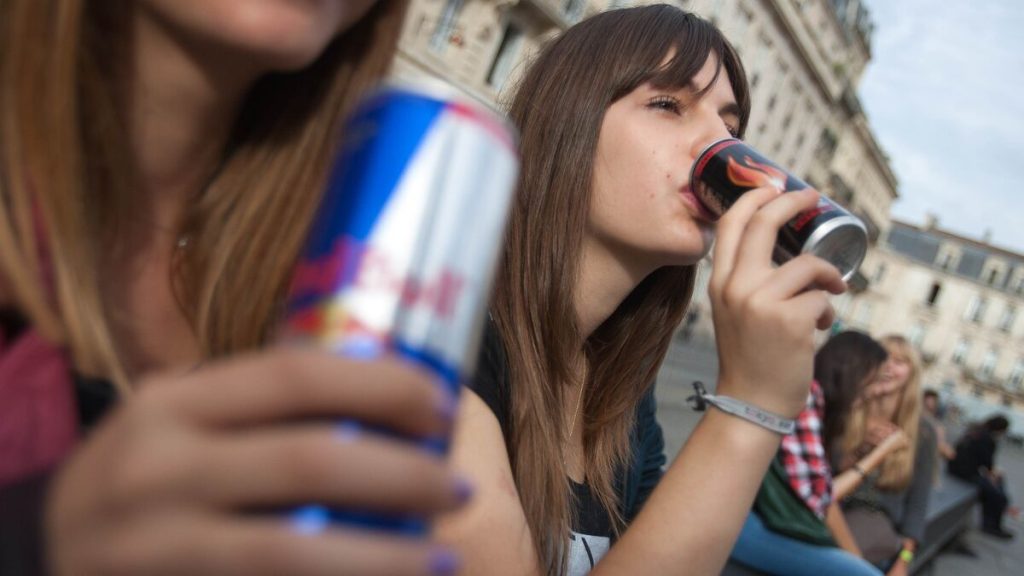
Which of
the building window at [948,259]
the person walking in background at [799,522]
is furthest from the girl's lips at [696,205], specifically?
the building window at [948,259]

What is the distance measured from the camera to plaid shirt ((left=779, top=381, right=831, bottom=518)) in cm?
252

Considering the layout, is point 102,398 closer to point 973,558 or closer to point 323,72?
point 323,72

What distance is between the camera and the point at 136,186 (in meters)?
0.70

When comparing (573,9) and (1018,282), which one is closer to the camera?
(573,9)

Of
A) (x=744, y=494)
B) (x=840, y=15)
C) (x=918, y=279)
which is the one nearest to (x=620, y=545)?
(x=744, y=494)

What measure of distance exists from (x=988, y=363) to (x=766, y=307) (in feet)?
184

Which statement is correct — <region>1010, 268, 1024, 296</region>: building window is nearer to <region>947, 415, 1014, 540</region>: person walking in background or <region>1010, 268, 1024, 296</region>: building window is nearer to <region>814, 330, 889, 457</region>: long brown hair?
<region>947, 415, 1014, 540</region>: person walking in background

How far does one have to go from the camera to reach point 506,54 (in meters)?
15.2

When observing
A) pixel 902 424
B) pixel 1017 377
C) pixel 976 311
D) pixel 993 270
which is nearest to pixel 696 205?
pixel 902 424

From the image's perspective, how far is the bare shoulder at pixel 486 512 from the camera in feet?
2.83

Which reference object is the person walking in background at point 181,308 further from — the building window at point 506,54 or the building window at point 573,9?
the building window at point 573,9

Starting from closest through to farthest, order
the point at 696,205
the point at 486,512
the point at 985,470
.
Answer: the point at 486,512, the point at 696,205, the point at 985,470

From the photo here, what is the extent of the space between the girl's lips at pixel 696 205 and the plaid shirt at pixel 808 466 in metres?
1.52

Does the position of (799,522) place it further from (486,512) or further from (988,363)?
(988,363)
